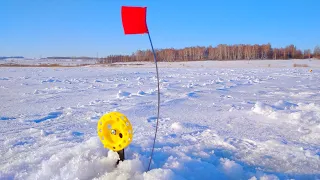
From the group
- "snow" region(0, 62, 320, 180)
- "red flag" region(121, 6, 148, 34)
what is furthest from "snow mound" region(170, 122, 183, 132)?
"red flag" region(121, 6, 148, 34)

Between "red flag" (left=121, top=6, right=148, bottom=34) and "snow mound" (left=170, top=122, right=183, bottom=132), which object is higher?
"red flag" (left=121, top=6, right=148, bottom=34)

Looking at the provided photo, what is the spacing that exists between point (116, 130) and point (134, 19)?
0.93 m

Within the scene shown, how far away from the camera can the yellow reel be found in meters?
2.05

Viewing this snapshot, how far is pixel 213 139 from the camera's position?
132 inches

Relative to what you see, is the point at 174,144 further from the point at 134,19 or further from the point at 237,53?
the point at 237,53

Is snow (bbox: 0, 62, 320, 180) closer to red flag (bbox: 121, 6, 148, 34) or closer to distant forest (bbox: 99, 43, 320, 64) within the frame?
red flag (bbox: 121, 6, 148, 34)

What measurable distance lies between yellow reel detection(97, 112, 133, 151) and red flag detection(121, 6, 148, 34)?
704 millimetres

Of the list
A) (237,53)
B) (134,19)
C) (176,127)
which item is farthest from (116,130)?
(237,53)

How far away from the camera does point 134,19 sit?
2004mm

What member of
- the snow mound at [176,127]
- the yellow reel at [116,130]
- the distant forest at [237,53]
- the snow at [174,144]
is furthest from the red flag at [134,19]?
the distant forest at [237,53]

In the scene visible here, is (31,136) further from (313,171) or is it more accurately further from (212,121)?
(313,171)

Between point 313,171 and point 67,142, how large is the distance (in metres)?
2.83

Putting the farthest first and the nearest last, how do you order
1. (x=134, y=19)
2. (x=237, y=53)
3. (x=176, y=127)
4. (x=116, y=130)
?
(x=237, y=53) → (x=176, y=127) → (x=116, y=130) → (x=134, y=19)

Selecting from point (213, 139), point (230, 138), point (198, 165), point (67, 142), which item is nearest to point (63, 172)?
point (67, 142)
